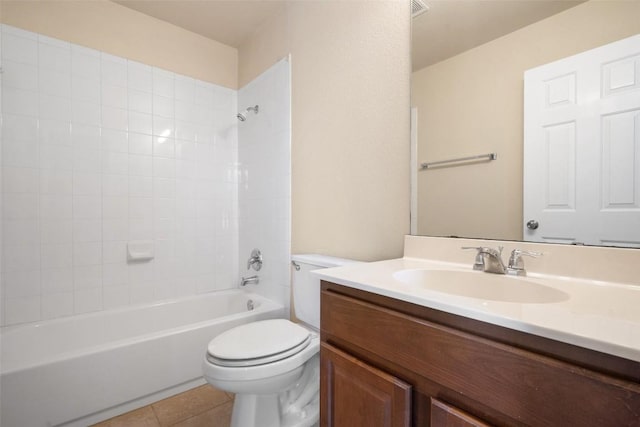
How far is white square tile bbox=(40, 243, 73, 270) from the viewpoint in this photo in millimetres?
1719

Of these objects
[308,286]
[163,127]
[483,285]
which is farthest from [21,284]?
[483,285]

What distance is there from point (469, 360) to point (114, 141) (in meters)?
2.28

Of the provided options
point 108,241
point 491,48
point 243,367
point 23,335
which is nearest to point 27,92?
point 108,241

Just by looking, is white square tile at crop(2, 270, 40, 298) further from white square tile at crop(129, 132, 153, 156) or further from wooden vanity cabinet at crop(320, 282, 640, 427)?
wooden vanity cabinet at crop(320, 282, 640, 427)

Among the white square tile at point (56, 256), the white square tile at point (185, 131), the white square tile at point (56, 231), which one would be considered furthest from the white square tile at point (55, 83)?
the white square tile at point (56, 256)

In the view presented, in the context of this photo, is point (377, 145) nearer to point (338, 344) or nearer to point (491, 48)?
point (491, 48)

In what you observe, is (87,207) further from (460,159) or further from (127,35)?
(460,159)

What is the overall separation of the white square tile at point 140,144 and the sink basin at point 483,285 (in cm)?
195

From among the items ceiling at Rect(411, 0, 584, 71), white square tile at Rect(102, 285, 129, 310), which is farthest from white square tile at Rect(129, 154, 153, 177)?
ceiling at Rect(411, 0, 584, 71)

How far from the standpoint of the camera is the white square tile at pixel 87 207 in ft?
5.93

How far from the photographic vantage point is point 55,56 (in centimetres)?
175

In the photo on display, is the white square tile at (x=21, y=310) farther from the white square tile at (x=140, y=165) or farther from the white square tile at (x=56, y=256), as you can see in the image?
the white square tile at (x=140, y=165)

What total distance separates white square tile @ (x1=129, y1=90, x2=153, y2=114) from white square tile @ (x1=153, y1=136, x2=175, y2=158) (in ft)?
0.65

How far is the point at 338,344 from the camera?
910 millimetres
